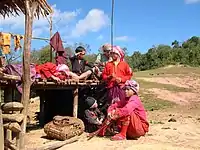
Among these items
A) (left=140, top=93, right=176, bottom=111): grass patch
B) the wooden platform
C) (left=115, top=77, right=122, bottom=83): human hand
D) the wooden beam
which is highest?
(left=115, top=77, right=122, bottom=83): human hand

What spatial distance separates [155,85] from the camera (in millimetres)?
21062

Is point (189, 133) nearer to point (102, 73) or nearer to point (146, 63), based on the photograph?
point (102, 73)

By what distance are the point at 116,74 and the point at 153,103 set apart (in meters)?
7.30

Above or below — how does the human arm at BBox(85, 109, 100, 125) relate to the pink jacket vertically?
below

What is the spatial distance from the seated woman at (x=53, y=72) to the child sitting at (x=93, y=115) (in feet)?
2.10

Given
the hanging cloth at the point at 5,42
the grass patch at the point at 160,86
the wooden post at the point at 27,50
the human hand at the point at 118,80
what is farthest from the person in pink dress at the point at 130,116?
the grass patch at the point at 160,86

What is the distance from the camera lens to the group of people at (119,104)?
27.8 ft

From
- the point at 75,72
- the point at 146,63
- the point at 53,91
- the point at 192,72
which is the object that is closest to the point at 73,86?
the point at 75,72

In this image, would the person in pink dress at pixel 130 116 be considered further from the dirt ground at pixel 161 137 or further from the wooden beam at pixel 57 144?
the wooden beam at pixel 57 144

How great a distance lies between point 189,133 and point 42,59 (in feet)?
43.9

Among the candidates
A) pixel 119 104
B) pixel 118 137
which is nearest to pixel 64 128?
pixel 118 137

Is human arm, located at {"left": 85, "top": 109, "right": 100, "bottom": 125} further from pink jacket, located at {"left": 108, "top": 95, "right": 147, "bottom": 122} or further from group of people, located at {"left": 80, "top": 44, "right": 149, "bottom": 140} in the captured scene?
pink jacket, located at {"left": 108, "top": 95, "right": 147, "bottom": 122}

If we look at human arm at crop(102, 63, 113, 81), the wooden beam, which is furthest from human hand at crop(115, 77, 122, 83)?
the wooden beam

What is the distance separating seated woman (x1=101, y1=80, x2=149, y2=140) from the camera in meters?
8.43
